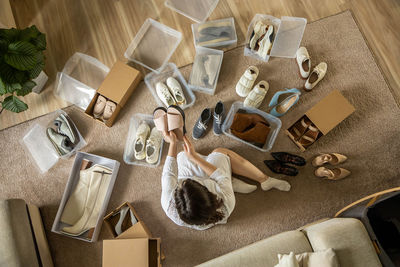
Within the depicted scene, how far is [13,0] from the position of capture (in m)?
2.39

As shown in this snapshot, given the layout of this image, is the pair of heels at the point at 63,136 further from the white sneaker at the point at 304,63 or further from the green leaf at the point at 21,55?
the white sneaker at the point at 304,63

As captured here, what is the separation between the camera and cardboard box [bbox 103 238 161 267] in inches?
64.1

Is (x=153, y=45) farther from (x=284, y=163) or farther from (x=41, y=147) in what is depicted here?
(x=284, y=163)

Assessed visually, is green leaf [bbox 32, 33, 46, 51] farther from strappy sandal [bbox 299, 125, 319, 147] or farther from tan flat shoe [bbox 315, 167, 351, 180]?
tan flat shoe [bbox 315, 167, 351, 180]

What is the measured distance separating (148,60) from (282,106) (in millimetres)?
1134

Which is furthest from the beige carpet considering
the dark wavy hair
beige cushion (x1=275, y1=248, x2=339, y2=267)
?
the dark wavy hair

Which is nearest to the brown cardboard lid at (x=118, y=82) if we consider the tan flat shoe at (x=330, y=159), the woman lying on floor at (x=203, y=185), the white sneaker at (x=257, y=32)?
the woman lying on floor at (x=203, y=185)

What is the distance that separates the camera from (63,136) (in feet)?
6.72

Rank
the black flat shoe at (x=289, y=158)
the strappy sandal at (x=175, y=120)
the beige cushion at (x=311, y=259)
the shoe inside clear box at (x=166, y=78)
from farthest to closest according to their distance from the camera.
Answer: the shoe inside clear box at (x=166, y=78), the black flat shoe at (x=289, y=158), the strappy sandal at (x=175, y=120), the beige cushion at (x=311, y=259)

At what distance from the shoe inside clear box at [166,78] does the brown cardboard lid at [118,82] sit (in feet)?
0.42

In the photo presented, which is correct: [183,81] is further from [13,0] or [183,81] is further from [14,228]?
[13,0]

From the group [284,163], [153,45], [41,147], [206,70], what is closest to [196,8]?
[153,45]

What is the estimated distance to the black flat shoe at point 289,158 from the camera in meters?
1.92

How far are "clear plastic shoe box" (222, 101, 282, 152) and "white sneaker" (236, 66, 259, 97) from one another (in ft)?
0.34
